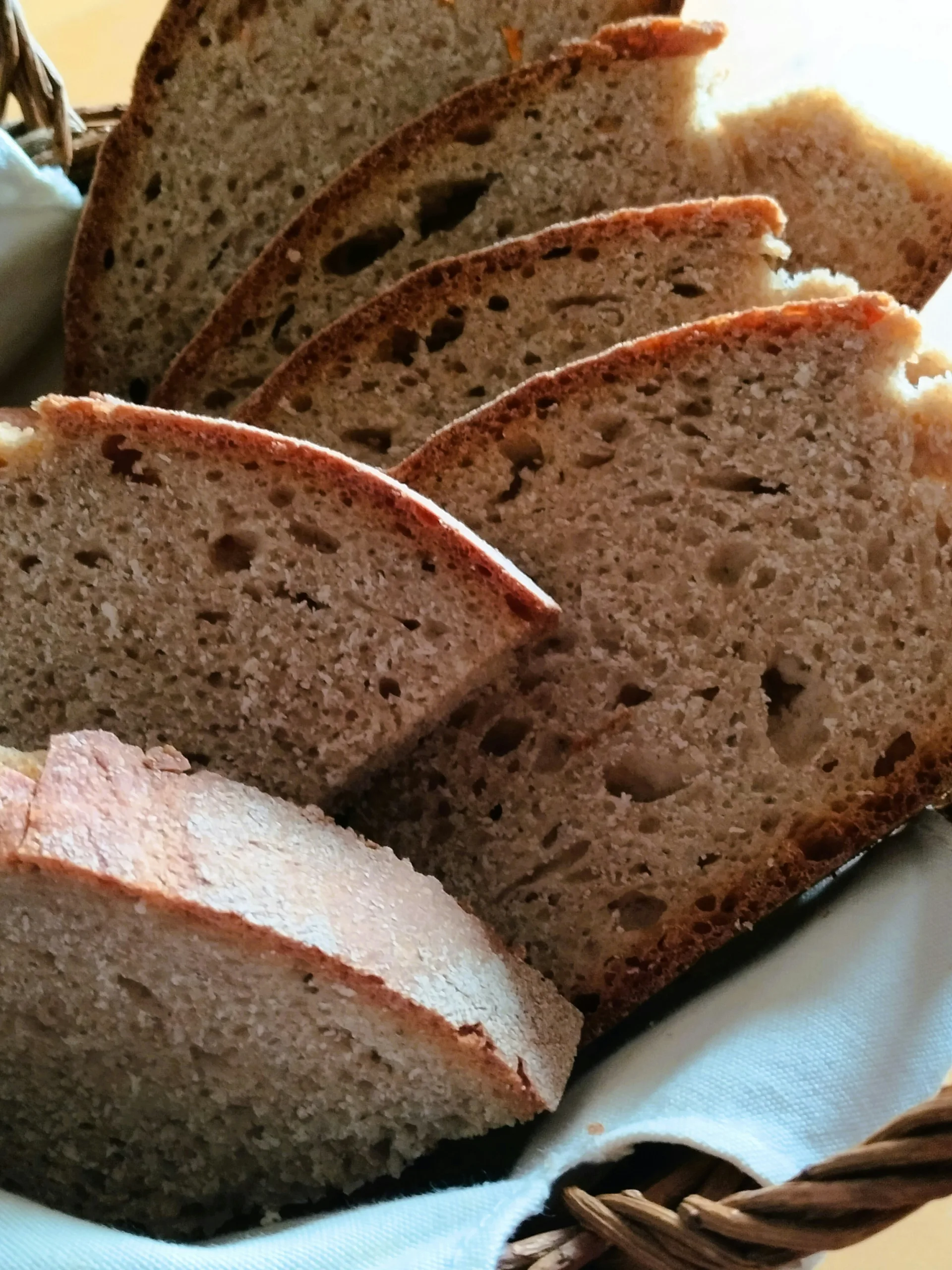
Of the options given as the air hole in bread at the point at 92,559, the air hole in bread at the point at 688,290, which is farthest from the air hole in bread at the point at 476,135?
the air hole in bread at the point at 92,559

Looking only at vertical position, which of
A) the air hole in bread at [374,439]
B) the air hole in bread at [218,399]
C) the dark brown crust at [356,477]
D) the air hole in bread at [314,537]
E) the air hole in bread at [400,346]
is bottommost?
the air hole in bread at [218,399]

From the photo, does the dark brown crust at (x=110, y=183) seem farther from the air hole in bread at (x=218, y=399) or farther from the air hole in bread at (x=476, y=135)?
the air hole in bread at (x=476, y=135)

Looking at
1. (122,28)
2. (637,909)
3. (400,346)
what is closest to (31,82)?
(400,346)

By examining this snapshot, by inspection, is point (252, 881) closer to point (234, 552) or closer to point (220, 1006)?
point (220, 1006)

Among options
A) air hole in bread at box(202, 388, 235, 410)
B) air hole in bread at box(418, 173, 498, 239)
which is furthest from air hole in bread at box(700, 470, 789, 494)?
air hole in bread at box(202, 388, 235, 410)

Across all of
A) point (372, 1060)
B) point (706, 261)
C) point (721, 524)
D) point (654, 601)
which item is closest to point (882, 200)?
point (706, 261)
